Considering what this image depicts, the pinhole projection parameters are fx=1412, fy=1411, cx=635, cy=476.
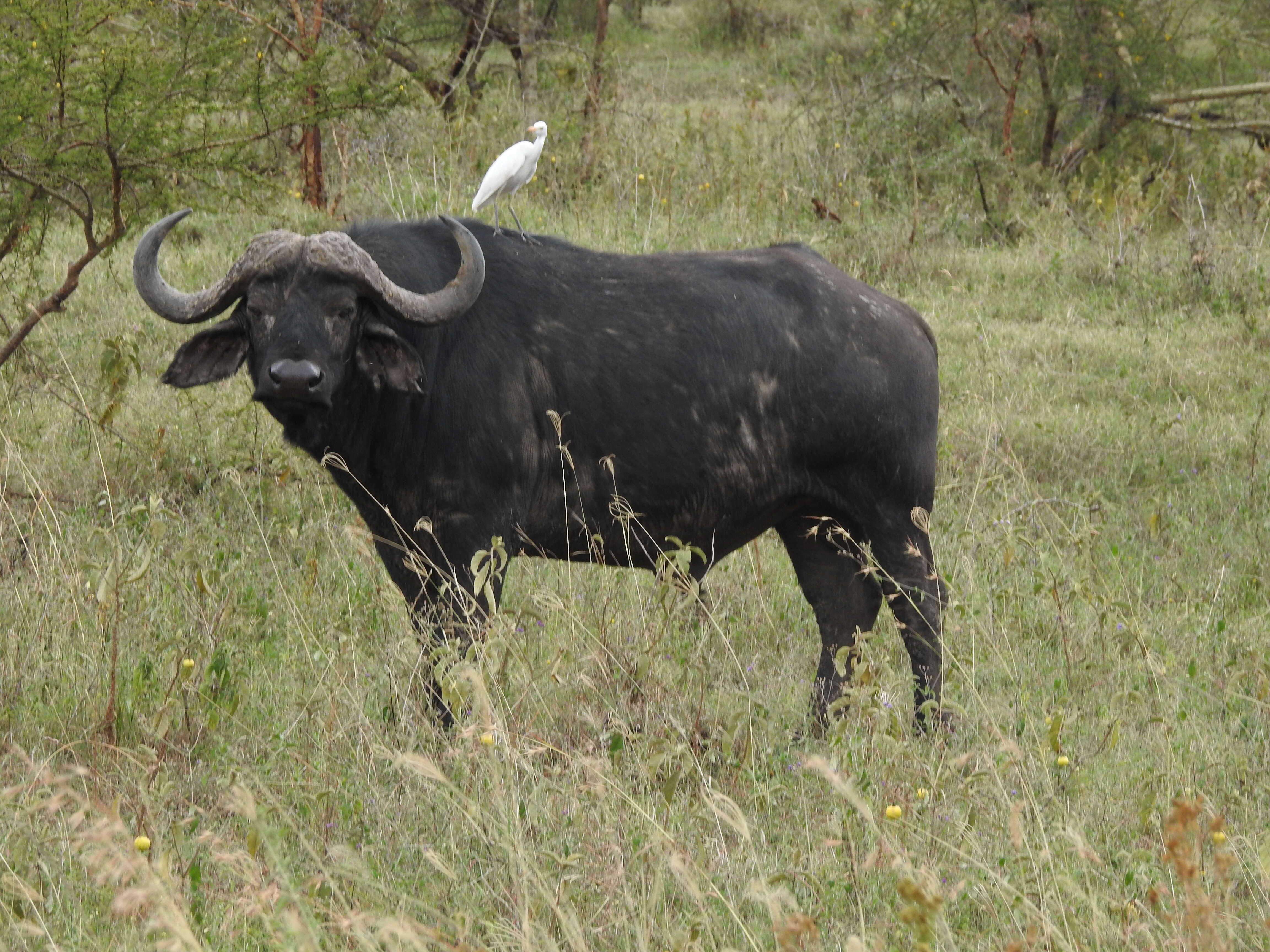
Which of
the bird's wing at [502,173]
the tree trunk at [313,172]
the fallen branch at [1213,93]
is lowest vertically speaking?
the fallen branch at [1213,93]

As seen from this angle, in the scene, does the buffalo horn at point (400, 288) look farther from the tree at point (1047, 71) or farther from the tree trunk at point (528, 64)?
the tree trunk at point (528, 64)

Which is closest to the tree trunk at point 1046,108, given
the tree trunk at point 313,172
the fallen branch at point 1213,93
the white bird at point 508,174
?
the fallen branch at point 1213,93

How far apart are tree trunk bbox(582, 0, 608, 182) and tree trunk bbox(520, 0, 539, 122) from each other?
0.46 metres

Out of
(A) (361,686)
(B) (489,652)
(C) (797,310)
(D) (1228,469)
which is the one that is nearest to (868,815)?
(B) (489,652)

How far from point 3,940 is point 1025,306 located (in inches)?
279

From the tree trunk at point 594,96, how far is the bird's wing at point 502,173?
4699 mm

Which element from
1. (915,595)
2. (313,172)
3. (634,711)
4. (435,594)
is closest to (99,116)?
(435,594)

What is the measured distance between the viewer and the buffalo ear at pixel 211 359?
152 inches

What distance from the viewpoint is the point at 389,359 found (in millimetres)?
3867

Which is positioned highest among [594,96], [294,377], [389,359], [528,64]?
[294,377]

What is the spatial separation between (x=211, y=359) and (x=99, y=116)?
1.62m

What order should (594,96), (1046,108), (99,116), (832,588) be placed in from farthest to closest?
(1046,108)
(594,96)
(99,116)
(832,588)

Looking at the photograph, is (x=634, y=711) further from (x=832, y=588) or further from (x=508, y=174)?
(x=508, y=174)

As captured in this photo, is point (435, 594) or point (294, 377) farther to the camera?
point (435, 594)
